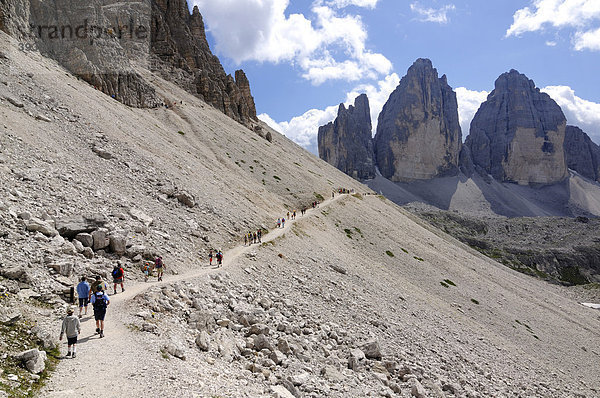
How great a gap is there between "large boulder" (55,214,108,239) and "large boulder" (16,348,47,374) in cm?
1015

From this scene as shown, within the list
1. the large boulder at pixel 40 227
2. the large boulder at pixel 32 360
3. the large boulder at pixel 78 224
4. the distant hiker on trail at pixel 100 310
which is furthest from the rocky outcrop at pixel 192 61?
the large boulder at pixel 32 360

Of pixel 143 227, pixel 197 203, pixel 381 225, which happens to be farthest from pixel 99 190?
pixel 381 225

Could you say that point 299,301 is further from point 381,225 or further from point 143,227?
point 381,225

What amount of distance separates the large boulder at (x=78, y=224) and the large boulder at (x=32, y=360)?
10.1 m

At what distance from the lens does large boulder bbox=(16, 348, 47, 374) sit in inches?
381

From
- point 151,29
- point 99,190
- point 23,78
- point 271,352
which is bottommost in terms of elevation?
point 271,352

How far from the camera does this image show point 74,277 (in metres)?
16.1

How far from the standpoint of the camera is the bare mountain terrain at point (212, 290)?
1252cm

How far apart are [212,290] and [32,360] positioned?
9.90 m

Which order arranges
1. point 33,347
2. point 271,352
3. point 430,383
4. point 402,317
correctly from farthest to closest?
1. point 402,317
2. point 430,383
3. point 271,352
4. point 33,347

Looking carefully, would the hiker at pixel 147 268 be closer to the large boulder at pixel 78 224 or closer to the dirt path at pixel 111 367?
the large boulder at pixel 78 224

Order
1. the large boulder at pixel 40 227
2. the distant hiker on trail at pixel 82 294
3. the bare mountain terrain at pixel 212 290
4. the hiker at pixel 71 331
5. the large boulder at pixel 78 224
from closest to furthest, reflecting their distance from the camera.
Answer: the hiker at pixel 71 331 < the bare mountain terrain at pixel 212 290 < the distant hiker on trail at pixel 82 294 < the large boulder at pixel 40 227 < the large boulder at pixel 78 224

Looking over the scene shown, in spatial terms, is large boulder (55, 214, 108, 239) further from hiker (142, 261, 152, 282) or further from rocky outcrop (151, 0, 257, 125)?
rocky outcrop (151, 0, 257, 125)

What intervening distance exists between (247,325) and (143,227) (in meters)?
11.4
